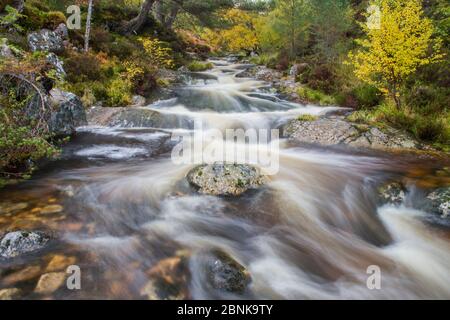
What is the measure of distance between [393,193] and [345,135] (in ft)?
11.0

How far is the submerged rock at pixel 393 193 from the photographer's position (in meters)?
5.84

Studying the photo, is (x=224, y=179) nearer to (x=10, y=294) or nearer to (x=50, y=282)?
(x=50, y=282)

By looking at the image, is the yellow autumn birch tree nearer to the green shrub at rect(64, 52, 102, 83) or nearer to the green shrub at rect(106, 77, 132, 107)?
the green shrub at rect(106, 77, 132, 107)

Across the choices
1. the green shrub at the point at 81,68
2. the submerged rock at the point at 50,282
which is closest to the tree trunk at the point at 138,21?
the green shrub at the point at 81,68

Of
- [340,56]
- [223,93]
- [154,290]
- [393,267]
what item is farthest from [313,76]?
[154,290]

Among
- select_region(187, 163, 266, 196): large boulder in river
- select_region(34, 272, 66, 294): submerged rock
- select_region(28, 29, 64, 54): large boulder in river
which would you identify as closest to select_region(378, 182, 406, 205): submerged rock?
select_region(187, 163, 266, 196): large boulder in river

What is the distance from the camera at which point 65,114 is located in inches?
355

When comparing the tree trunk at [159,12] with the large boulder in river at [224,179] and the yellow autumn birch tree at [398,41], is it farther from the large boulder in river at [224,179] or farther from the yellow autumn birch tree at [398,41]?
the large boulder in river at [224,179]

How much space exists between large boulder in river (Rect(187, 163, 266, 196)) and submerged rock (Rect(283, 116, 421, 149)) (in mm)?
3744

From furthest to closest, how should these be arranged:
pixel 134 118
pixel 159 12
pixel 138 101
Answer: pixel 159 12, pixel 138 101, pixel 134 118

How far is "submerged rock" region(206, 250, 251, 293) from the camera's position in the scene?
11.9 ft

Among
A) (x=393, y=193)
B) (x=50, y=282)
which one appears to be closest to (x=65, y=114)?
(x=50, y=282)

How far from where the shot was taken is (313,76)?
15461 millimetres
